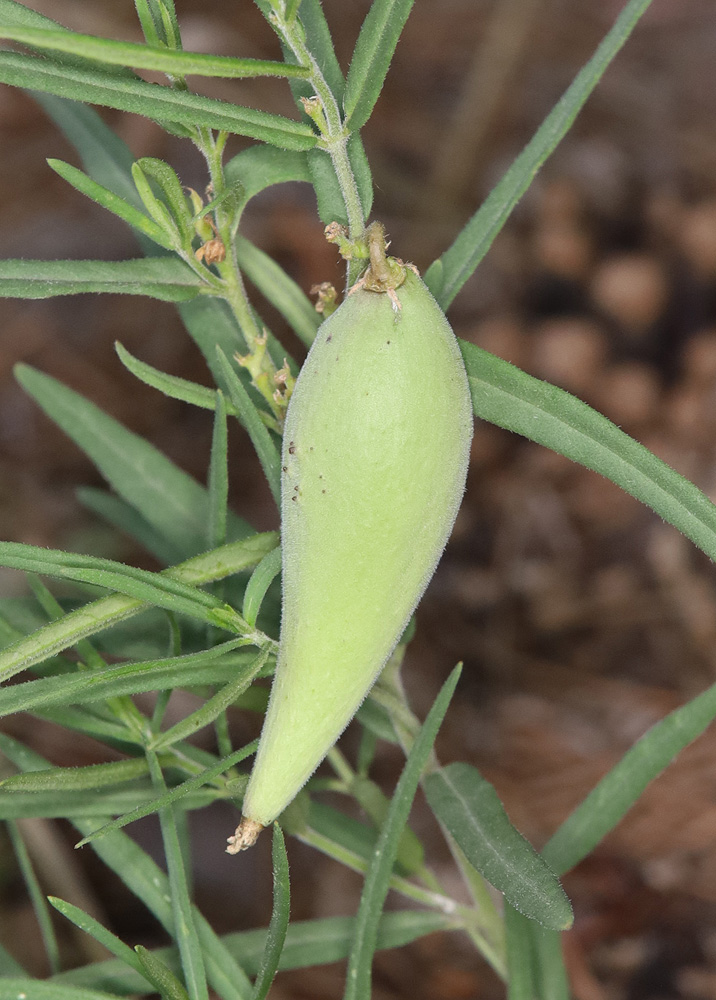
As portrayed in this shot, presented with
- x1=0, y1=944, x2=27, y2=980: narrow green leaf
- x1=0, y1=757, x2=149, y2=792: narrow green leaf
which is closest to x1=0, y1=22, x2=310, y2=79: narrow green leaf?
x1=0, y1=757, x2=149, y2=792: narrow green leaf

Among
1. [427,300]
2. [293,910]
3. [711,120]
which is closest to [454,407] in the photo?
[427,300]

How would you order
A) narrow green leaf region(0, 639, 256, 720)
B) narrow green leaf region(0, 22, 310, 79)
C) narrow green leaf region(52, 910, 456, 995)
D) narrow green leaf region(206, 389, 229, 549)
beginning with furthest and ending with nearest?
narrow green leaf region(52, 910, 456, 995) < narrow green leaf region(206, 389, 229, 549) < narrow green leaf region(0, 639, 256, 720) < narrow green leaf region(0, 22, 310, 79)

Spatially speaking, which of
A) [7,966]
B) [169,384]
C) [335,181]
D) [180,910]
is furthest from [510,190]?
[7,966]

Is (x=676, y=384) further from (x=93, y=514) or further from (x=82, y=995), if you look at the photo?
(x=82, y=995)

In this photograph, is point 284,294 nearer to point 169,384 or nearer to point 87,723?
point 169,384

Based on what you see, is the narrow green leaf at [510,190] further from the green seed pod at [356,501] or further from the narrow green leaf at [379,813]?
the narrow green leaf at [379,813]

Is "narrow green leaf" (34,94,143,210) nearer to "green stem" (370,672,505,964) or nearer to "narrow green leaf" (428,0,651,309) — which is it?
"narrow green leaf" (428,0,651,309)
